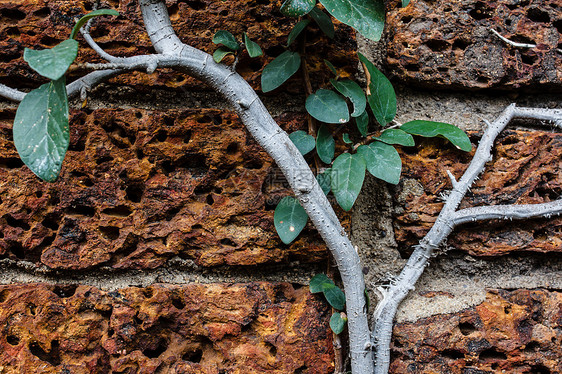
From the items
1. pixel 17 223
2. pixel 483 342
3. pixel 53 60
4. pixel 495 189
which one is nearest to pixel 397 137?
pixel 495 189

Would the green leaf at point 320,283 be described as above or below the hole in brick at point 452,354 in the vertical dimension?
above

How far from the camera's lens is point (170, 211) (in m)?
0.50

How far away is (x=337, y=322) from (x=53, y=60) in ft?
1.26

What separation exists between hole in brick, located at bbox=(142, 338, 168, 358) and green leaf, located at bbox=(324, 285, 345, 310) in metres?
0.20

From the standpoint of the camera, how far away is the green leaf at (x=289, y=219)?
18.6 inches

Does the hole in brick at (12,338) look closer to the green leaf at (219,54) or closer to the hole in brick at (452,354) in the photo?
the green leaf at (219,54)

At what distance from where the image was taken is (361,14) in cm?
43

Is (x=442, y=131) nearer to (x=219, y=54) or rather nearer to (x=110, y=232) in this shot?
(x=219, y=54)

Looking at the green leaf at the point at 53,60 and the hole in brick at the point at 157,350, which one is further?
the hole in brick at the point at 157,350

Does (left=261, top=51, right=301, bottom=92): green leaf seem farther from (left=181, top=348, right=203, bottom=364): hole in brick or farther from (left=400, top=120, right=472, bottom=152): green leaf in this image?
(left=181, top=348, right=203, bottom=364): hole in brick

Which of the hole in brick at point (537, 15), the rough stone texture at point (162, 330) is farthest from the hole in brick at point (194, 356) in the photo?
the hole in brick at point (537, 15)

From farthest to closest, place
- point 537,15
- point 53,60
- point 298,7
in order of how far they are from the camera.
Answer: point 537,15, point 298,7, point 53,60

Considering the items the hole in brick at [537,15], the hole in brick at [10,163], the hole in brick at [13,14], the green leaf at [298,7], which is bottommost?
the hole in brick at [10,163]

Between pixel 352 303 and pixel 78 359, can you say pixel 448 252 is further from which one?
pixel 78 359
